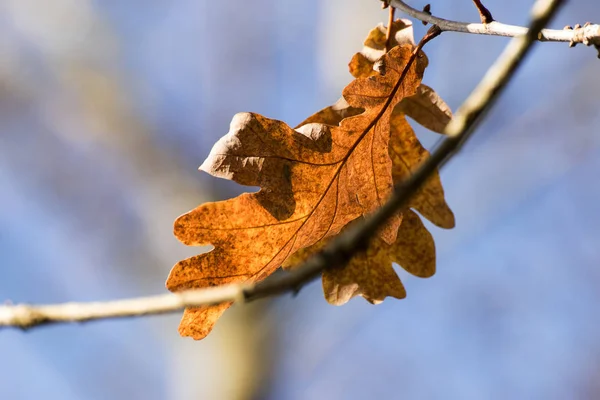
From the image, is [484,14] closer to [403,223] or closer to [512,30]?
[512,30]

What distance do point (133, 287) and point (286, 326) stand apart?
6.67 ft

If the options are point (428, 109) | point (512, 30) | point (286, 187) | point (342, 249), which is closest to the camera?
point (342, 249)

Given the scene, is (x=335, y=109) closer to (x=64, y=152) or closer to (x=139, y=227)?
(x=139, y=227)

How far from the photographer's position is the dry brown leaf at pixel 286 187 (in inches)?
40.1

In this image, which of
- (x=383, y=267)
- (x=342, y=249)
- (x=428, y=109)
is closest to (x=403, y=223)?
(x=383, y=267)

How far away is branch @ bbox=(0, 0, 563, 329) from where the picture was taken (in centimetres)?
47

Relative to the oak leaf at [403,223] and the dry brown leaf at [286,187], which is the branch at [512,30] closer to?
the dry brown leaf at [286,187]

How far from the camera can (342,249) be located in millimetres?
490

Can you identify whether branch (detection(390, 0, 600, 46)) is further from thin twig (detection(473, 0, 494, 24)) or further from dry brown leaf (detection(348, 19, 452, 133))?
dry brown leaf (detection(348, 19, 452, 133))

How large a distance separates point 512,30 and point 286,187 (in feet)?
1.68

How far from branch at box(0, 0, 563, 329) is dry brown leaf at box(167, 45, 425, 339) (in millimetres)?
379

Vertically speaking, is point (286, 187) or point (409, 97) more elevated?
point (409, 97)

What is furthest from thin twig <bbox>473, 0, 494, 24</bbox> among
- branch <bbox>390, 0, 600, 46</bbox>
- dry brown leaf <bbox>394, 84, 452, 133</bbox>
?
dry brown leaf <bbox>394, 84, 452, 133</bbox>

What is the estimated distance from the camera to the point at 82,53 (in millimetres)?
6234
